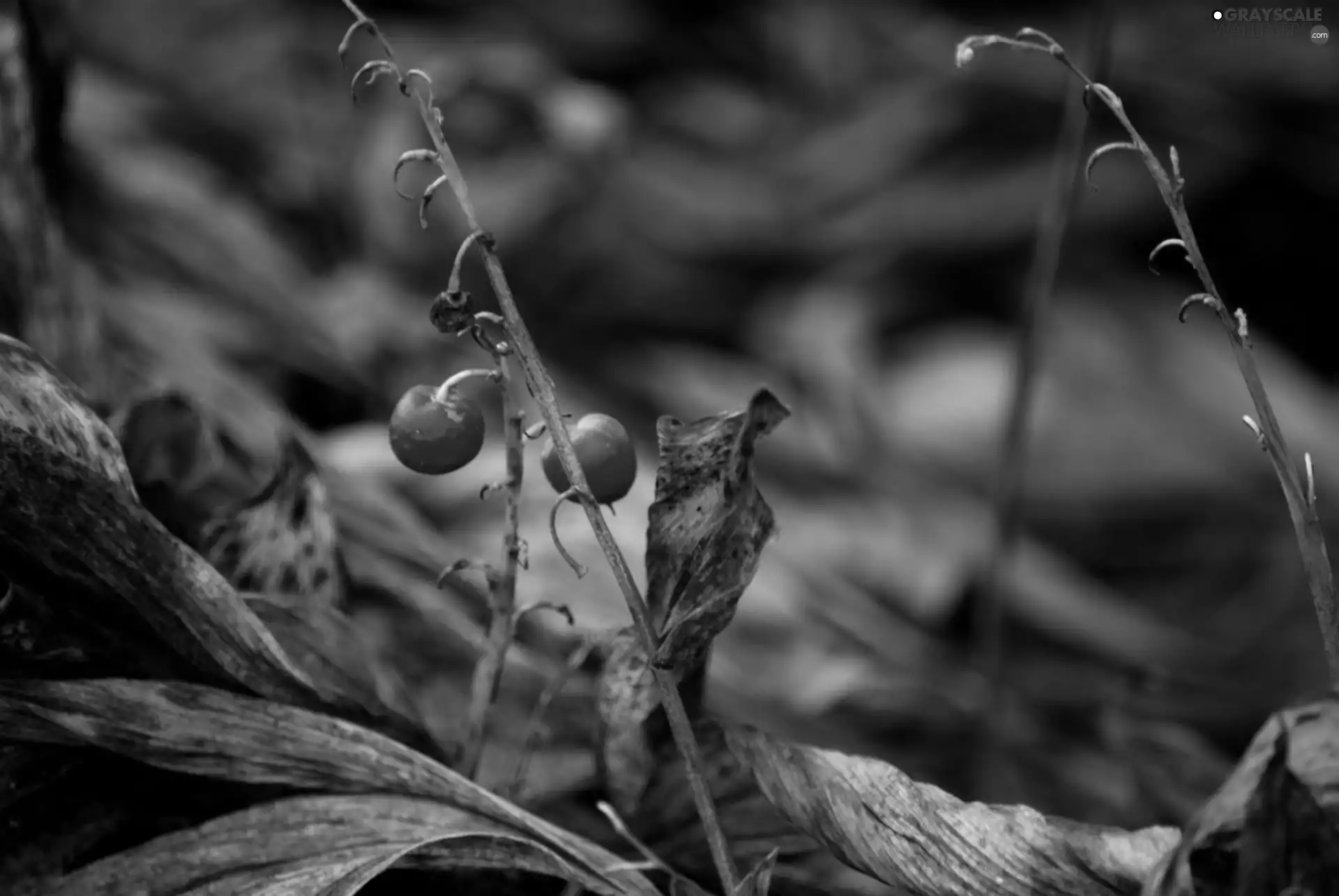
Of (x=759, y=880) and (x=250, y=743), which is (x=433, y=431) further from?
(x=759, y=880)

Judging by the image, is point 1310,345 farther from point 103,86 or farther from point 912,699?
point 103,86

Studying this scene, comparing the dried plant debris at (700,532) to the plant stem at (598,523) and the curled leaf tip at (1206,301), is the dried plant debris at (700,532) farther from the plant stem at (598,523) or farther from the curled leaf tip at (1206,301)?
the curled leaf tip at (1206,301)

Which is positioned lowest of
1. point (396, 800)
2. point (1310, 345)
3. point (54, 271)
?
point (1310, 345)

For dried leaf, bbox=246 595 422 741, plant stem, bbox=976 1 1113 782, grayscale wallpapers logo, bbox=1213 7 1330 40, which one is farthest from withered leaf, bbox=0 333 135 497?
grayscale wallpapers logo, bbox=1213 7 1330 40

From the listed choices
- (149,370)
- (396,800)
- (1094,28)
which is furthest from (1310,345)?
(396,800)

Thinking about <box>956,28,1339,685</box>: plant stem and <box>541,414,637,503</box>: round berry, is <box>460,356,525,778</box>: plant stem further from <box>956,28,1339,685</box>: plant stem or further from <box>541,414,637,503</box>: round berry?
<box>956,28,1339,685</box>: plant stem

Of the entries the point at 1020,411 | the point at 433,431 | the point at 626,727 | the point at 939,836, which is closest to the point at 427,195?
the point at 433,431

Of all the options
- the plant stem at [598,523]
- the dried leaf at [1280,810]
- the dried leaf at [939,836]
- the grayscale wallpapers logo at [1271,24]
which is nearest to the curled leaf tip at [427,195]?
the plant stem at [598,523]
